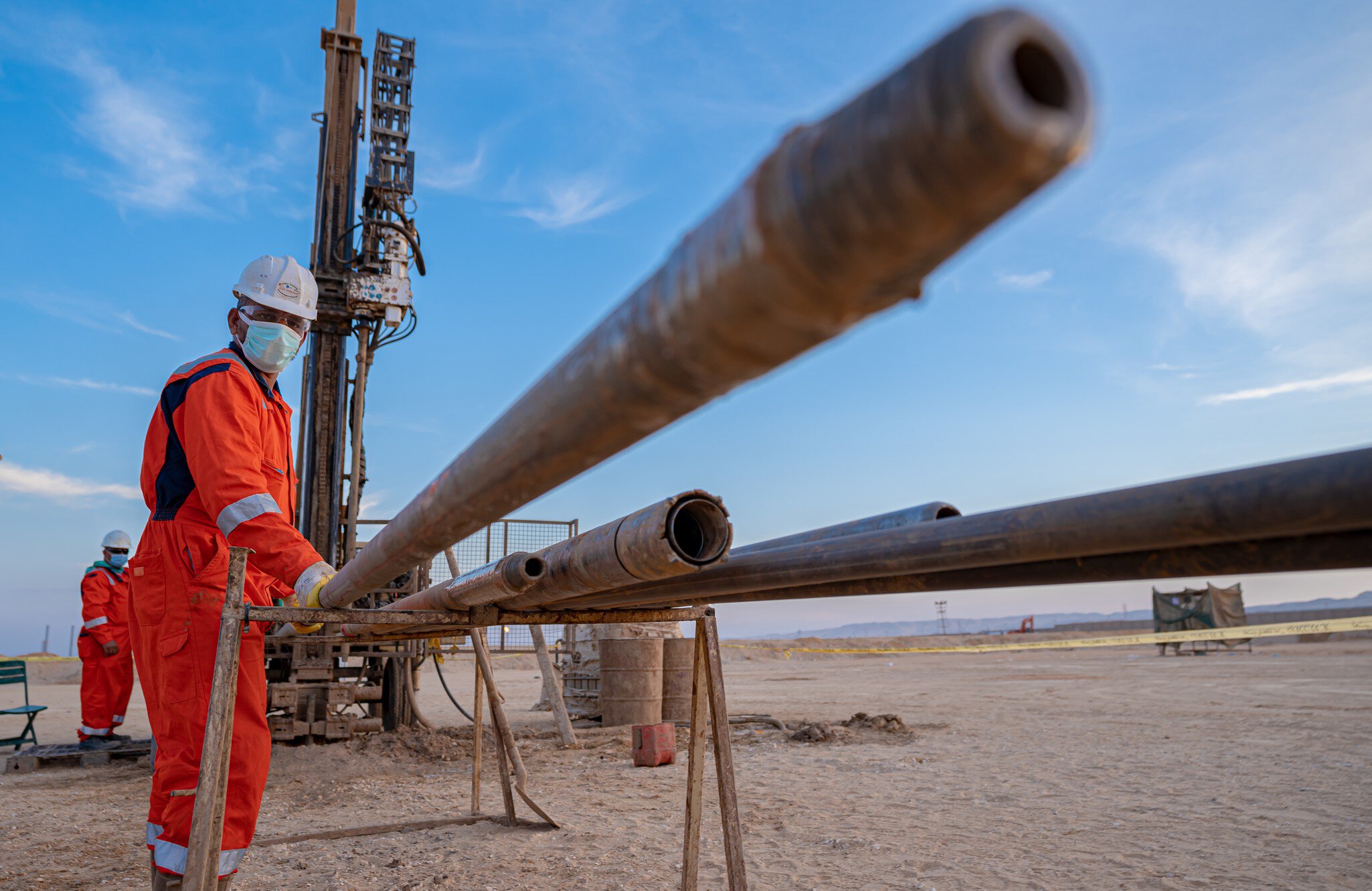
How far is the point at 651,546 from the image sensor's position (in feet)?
6.80

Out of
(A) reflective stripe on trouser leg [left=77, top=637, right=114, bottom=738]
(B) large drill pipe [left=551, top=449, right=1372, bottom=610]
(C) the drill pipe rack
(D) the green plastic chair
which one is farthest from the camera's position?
(A) reflective stripe on trouser leg [left=77, top=637, right=114, bottom=738]

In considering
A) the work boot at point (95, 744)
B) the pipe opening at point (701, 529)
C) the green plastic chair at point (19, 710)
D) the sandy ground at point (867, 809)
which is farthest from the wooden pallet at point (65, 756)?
the pipe opening at point (701, 529)

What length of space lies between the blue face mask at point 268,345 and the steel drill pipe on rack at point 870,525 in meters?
1.97

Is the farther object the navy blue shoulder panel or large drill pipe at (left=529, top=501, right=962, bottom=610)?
the navy blue shoulder panel

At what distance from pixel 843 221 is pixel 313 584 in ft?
8.29

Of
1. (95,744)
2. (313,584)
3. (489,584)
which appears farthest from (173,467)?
(95,744)

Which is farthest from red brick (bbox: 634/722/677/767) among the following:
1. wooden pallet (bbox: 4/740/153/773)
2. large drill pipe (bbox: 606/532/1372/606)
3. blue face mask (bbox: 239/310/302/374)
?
large drill pipe (bbox: 606/532/1372/606)

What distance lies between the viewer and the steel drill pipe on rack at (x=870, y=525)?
2.60 m

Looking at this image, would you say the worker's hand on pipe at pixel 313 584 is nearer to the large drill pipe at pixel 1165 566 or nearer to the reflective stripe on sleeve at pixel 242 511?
the reflective stripe on sleeve at pixel 242 511

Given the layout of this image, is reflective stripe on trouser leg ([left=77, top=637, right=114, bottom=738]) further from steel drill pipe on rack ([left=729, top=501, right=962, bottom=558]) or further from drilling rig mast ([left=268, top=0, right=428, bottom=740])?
steel drill pipe on rack ([left=729, top=501, right=962, bottom=558])

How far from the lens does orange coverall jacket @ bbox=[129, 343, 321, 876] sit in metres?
2.86

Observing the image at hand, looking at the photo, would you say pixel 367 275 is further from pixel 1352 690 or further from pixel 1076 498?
pixel 1352 690

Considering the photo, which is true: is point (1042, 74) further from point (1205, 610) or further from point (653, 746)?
point (1205, 610)

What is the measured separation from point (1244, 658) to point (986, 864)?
871 inches
